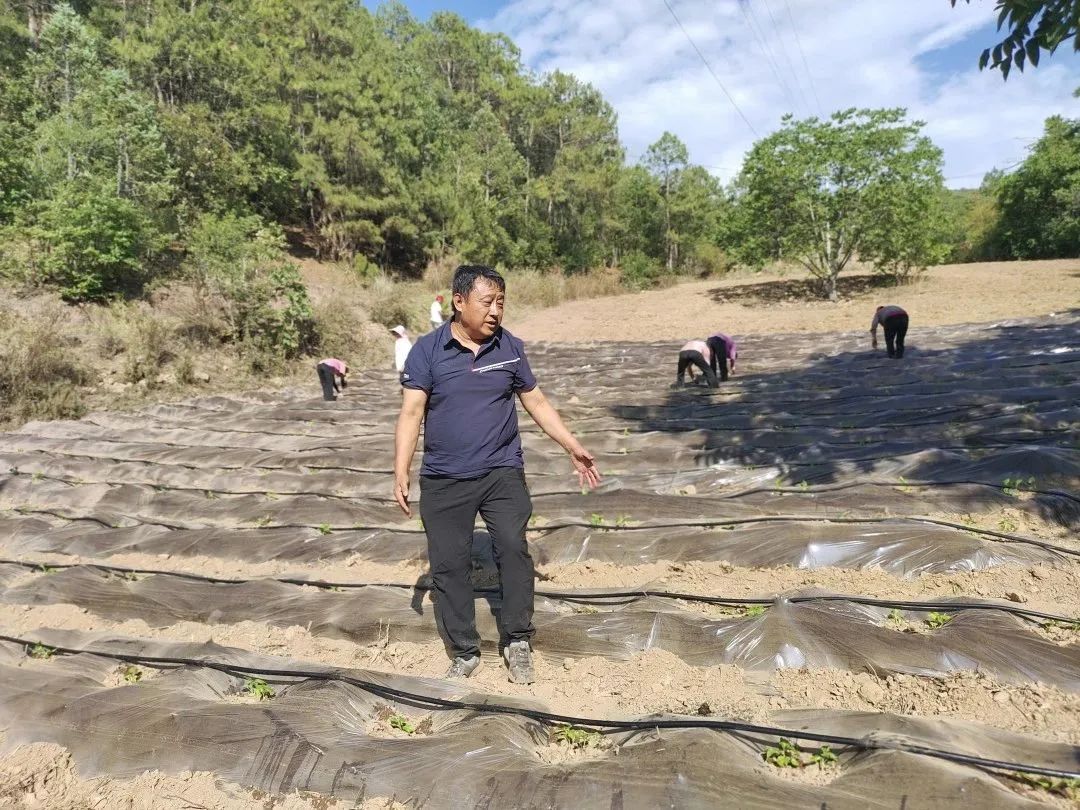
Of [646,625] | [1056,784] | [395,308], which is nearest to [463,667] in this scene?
[646,625]

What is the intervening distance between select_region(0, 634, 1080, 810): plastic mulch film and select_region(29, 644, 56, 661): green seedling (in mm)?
349

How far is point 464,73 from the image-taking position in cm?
3644

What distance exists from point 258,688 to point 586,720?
124cm

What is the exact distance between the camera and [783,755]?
66.4 inches

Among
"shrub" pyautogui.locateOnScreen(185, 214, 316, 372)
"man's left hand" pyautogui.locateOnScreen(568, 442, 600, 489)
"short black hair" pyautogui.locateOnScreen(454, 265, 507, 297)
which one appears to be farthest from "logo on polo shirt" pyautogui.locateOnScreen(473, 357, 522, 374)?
"shrub" pyautogui.locateOnScreen(185, 214, 316, 372)

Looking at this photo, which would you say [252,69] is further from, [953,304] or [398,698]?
[398,698]

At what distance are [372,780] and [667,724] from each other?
2.78 feet

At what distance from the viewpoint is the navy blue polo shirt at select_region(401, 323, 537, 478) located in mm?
2266

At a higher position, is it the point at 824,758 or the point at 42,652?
the point at 824,758

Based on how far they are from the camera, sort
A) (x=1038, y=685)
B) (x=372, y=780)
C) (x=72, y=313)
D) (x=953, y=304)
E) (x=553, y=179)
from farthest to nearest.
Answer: (x=553, y=179), (x=953, y=304), (x=72, y=313), (x=1038, y=685), (x=372, y=780)

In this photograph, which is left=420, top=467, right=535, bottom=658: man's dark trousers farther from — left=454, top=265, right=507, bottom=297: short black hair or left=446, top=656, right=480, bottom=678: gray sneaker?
left=454, top=265, right=507, bottom=297: short black hair

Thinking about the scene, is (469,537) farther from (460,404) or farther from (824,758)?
(824,758)

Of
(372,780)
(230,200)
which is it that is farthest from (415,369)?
(230,200)

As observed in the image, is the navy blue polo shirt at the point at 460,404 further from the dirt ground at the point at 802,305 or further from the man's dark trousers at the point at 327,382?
the dirt ground at the point at 802,305
